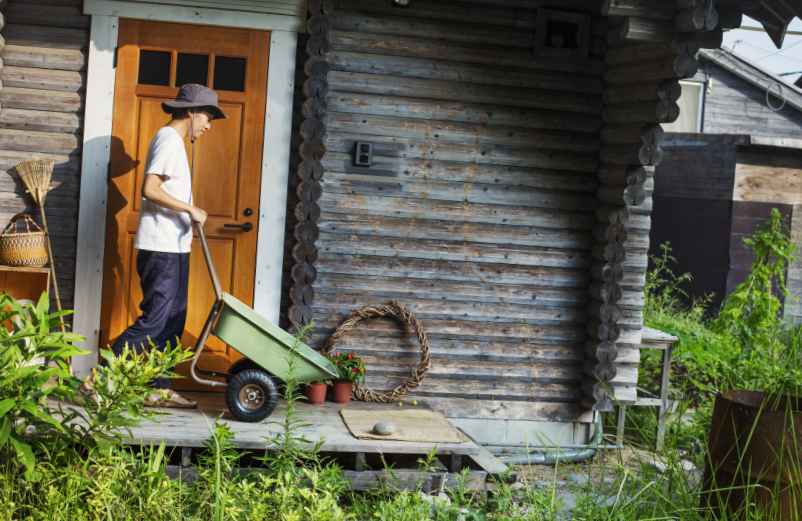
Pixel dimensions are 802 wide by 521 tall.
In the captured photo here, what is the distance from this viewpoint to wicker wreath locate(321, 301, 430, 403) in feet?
24.8

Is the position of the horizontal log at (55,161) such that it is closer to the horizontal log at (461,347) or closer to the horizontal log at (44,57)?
the horizontal log at (44,57)

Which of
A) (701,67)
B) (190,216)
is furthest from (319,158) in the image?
(701,67)

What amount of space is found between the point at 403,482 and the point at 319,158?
236cm

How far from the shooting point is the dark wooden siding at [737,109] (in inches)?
778

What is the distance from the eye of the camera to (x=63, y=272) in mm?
7363

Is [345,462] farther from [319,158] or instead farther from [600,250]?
[600,250]

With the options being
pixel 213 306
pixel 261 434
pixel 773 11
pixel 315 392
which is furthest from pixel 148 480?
pixel 773 11

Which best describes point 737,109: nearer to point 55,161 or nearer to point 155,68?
point 155,68

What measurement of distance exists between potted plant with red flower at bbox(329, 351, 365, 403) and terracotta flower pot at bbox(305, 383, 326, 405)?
0.13 meters

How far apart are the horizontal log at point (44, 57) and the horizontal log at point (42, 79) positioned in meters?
0.03

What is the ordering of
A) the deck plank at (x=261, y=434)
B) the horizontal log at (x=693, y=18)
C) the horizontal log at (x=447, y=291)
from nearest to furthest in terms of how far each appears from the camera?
the deck plank at (x=261, y=434)
the horizontal log at (x=693, y=18)
the horizontal log at (x=447, y=291)

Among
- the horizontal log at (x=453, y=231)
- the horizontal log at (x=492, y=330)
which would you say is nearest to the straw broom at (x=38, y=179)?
the horizontal log at (x=453, y=231)

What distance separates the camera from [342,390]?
7.33 metres

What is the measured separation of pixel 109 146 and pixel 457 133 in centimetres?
241
